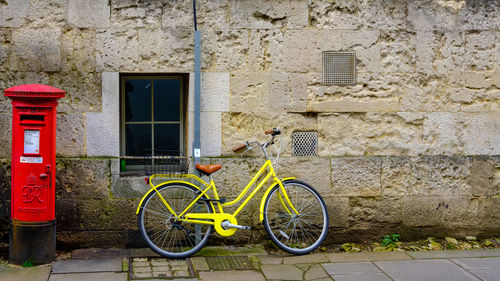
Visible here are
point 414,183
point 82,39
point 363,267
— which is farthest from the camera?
point 414,183

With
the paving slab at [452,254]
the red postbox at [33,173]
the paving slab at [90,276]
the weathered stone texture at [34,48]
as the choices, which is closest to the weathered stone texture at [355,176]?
the paving slab at [452,254]

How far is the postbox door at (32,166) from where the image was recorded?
4.68m

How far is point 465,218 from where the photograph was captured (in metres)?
5.73

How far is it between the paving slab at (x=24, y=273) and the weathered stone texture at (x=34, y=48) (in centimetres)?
190

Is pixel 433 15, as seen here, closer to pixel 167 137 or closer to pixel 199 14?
pixel 199 14

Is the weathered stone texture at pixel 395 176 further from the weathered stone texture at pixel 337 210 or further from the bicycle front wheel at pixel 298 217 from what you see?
the bicycle front wheel at pixel 298 217

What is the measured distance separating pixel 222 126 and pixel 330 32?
1.47 meters

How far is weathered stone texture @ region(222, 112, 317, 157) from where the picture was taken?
549 centimetres

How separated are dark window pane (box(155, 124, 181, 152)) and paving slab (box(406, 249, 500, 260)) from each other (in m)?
2.65

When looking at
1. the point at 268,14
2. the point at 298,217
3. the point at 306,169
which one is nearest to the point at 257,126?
the point at 306,169

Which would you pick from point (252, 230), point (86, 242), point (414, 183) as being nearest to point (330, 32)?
point (414, 183)

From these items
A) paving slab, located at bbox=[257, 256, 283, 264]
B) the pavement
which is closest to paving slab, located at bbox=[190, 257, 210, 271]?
the pavement

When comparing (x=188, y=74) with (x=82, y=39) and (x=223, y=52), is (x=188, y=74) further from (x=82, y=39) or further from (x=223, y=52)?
(x=82, y=39)

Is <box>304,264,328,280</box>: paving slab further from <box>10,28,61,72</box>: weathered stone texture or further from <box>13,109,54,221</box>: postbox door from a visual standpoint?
<box>10,28,61,72</box>: weathered stone texture
